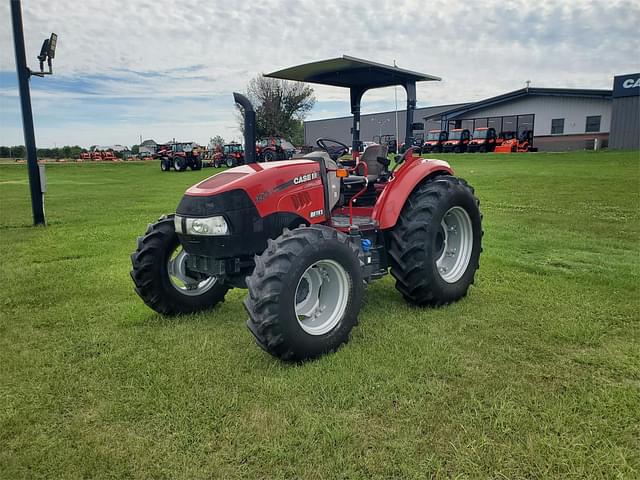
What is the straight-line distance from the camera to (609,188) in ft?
44.1

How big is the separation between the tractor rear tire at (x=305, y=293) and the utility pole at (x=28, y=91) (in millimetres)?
8166

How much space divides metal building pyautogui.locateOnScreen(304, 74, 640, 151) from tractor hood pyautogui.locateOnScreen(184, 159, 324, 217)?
2987 centimetres

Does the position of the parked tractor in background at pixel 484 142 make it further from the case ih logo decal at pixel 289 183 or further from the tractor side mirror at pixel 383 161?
the case ih logo decal at pixel 289 183

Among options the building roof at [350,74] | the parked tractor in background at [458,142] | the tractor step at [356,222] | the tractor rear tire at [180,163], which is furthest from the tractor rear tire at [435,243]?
the parked tractor in background at [458,142]

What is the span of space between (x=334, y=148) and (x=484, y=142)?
34.5 metres

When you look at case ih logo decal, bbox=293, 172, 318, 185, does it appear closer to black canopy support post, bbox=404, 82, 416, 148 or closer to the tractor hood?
the tractor hood

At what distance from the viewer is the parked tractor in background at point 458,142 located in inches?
1497

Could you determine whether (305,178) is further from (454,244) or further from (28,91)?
(28,91)

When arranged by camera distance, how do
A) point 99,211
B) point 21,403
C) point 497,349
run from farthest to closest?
point 99,211 → point 497,349 → point 21,403

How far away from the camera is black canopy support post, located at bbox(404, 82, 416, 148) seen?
495 cm

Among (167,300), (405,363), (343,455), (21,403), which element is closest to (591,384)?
(405,363)

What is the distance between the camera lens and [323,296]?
3826mm

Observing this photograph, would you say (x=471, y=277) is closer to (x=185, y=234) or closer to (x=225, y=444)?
(x=185, y=234)

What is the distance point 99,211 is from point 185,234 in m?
9.52
